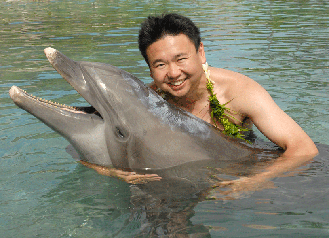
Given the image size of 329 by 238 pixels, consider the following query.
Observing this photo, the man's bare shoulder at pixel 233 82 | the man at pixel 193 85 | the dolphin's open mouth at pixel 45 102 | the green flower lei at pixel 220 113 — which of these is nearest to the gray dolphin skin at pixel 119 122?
the dolphin's open mouth at pixel 45 102

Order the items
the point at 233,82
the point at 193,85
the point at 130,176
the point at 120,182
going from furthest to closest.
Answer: the point at 233,82
the point at 193,85
the point at 120,182
the point at 130,176

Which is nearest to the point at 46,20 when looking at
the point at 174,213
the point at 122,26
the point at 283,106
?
the point at 122,26

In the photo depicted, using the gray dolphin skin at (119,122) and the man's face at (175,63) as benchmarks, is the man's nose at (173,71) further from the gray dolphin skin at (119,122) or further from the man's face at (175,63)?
the gray dolphin skin at (119,122)

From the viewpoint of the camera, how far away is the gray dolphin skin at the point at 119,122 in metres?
3.77

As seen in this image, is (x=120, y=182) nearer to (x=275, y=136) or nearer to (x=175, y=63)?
(x=175, y=63)

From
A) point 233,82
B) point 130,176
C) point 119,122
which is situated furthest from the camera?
point 233,82

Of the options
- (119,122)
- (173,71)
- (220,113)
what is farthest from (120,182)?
(220,113)

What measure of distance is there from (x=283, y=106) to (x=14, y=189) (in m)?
4.57

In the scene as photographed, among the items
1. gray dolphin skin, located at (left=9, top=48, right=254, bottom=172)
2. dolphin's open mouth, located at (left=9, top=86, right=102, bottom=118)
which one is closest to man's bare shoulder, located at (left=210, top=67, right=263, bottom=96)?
gray dolphin skin, located at (left=9, top=48, right=254, bottom=172)

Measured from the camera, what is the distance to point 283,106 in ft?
23.0

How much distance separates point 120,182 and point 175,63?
1.30 metres

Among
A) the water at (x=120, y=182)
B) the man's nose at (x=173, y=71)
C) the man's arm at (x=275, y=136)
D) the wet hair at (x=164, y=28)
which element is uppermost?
the wet hair at (x=164, y=28)

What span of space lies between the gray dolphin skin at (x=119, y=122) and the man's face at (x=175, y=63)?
322 millimetres

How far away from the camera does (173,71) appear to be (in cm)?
409
